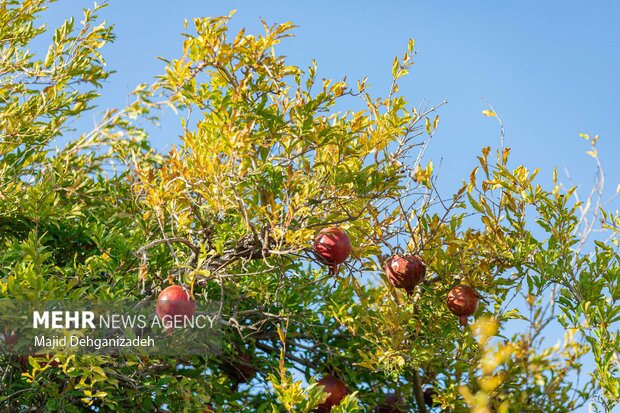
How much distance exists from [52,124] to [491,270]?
288 centimetres

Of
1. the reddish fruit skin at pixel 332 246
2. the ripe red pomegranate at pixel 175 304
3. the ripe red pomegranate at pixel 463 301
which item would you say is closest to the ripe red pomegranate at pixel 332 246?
the reddish fruit skin at pixel 332 246

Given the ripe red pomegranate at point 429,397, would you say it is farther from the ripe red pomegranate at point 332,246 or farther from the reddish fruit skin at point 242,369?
the ripe red pomegranate at point 332,246

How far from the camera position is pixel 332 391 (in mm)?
4074

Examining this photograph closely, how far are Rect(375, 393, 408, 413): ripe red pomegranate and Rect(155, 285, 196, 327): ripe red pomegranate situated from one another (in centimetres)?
182

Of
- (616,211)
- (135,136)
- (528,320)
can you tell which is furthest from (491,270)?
(135,136)

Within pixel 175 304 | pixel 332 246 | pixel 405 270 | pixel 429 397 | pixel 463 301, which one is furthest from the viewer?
pixel 429 397

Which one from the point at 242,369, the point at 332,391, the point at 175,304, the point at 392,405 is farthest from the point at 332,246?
the point at 392,405

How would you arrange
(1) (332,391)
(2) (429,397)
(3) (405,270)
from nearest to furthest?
1. (3) (405,270)
2. (1) (332,391)
3. (2) (429,397)

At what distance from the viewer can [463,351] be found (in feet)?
13.9

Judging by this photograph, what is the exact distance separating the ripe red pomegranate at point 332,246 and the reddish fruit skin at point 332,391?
0.84 metres

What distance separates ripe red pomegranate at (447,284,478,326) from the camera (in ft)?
12.8

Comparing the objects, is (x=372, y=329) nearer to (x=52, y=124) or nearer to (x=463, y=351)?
(x=463, y=351)

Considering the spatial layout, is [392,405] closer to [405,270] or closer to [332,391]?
[332,391]

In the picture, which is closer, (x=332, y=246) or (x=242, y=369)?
(x=332, y=246)
